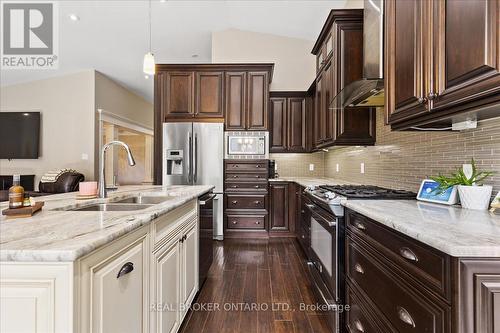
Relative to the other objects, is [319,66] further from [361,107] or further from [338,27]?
[361,107]

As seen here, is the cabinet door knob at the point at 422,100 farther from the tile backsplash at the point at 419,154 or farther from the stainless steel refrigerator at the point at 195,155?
the stainless steel refrigerator at the point at 195,155

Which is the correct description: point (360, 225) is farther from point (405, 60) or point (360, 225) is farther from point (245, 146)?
point (245, 146)

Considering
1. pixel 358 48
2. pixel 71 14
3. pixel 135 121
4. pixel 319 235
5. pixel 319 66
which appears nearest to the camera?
pixel 319 235

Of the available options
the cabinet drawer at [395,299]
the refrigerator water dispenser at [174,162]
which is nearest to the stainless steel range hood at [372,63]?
the cabinet drawer at [395,299]

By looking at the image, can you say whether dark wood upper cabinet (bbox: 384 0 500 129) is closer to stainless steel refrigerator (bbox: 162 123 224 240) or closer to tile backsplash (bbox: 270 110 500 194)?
tile backsplash (bbox: 270 110 500 194)

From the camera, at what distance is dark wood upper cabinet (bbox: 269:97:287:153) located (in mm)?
4711

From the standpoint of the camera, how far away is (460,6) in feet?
3.60

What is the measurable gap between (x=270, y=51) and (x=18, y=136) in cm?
569

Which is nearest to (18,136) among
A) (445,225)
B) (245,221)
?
(245,221)

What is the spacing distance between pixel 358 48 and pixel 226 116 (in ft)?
7.51

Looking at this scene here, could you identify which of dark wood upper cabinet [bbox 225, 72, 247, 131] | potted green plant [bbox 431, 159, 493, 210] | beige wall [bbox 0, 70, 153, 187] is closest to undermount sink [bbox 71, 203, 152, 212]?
potted green plant [bbox 431, 159, 493, 210]

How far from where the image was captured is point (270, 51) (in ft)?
17.3

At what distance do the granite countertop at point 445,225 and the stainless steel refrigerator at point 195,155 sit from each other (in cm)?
284

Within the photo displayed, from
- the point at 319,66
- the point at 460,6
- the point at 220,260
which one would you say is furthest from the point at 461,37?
the point at 220,260
